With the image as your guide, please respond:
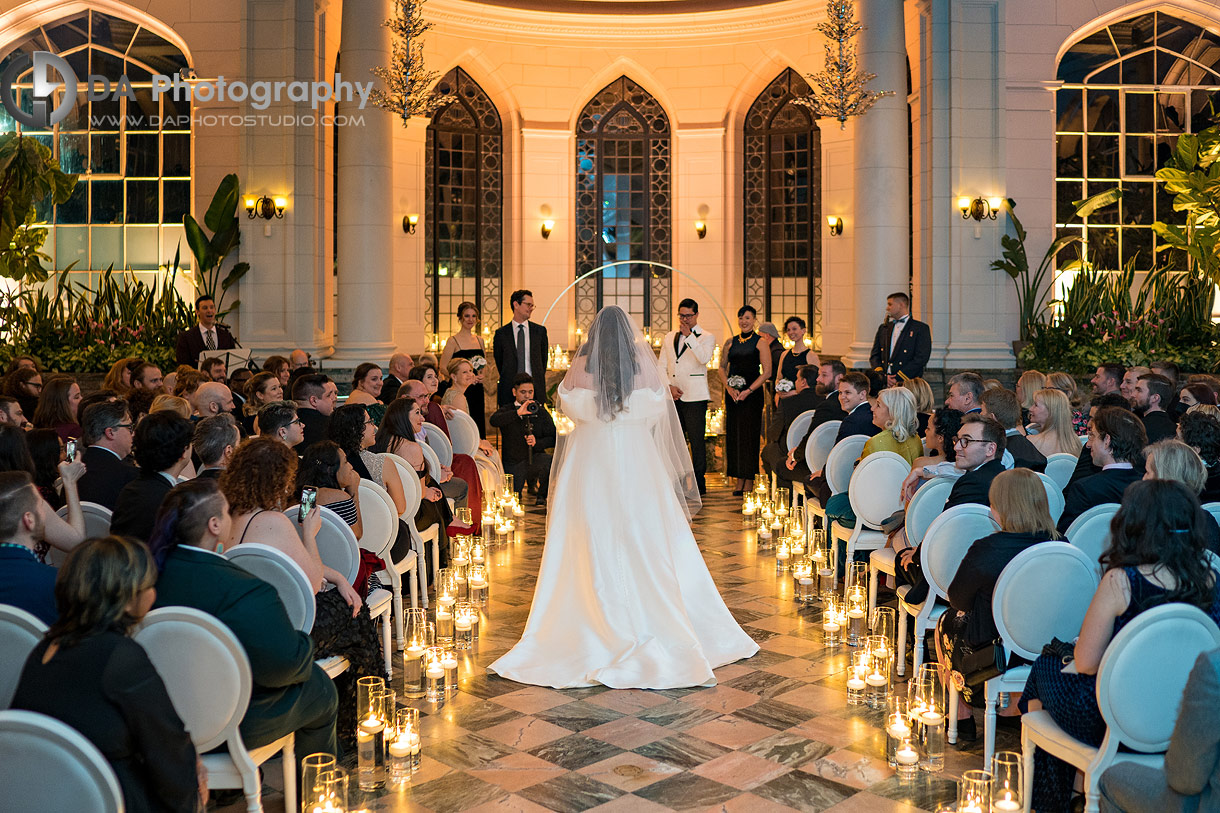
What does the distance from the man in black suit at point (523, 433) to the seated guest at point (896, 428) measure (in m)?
3.43

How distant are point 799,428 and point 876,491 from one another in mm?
2090

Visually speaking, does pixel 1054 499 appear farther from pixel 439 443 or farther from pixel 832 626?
pixel 439 443

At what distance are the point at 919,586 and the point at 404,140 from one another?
37.8 ft

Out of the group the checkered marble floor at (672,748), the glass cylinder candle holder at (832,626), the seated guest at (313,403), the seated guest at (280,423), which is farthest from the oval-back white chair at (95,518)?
the glass cylinder candle holder at (832,626)

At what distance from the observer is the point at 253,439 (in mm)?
4172

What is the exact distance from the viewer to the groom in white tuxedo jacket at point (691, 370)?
33.4 ft

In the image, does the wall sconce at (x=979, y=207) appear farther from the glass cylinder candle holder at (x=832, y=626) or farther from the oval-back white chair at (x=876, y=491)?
the glass cylinder candle holder at (x=832, y=626)

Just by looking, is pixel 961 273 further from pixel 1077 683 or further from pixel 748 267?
pixel 1077 683

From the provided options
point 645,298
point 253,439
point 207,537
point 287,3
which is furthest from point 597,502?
point 645,298

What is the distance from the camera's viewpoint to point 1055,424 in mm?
6227

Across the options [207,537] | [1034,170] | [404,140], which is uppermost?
[404,140]

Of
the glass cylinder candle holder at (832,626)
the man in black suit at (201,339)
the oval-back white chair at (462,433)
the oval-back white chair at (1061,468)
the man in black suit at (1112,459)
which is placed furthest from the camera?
the man in black suit at (201,339)

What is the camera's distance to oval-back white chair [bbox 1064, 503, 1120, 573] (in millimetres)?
4469

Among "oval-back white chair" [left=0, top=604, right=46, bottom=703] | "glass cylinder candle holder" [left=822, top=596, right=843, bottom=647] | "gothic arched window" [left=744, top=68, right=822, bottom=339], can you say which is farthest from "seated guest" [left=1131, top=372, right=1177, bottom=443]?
"gothic arched window" [left=744, top=68, right=822, bottom=339]
